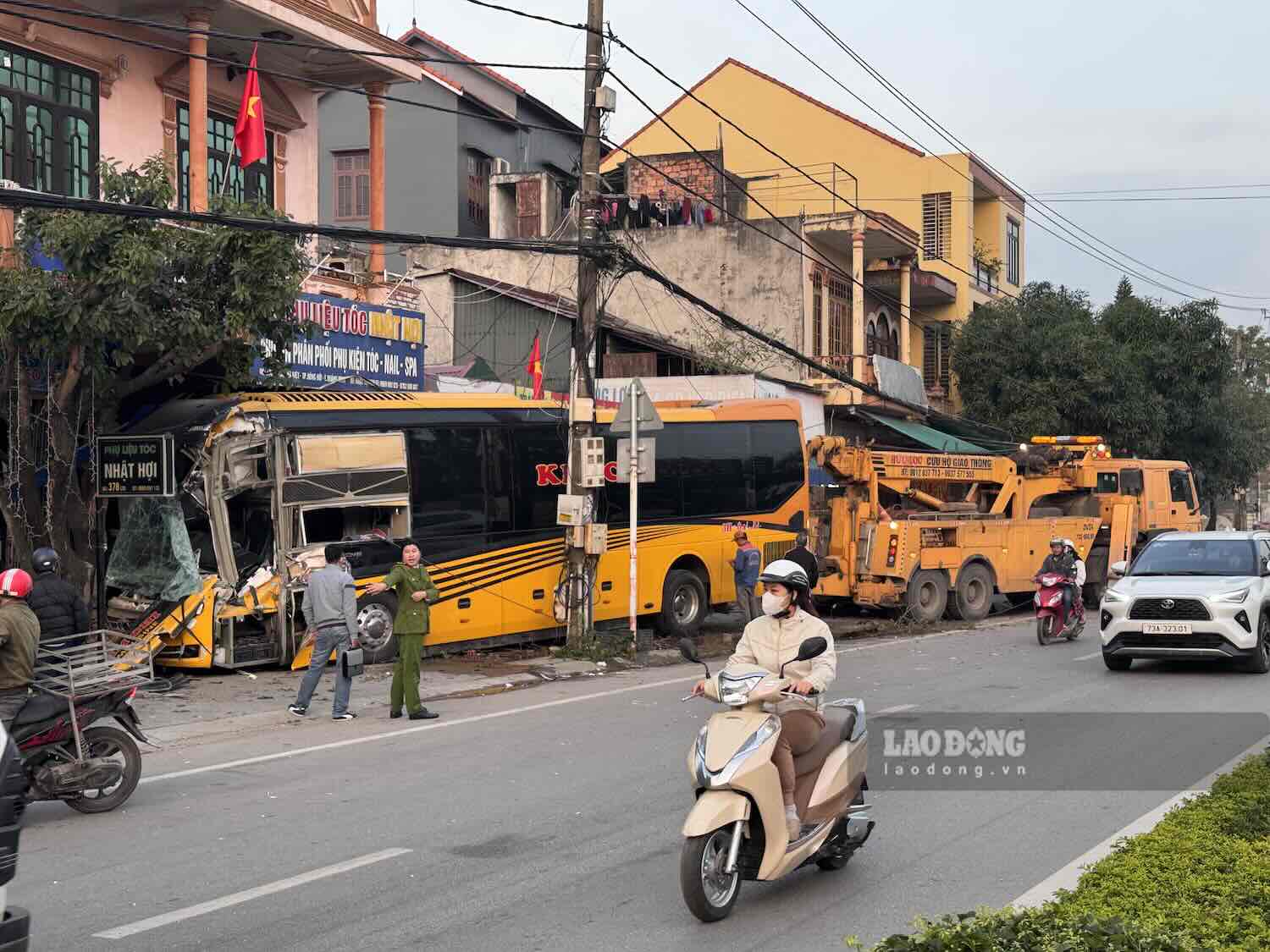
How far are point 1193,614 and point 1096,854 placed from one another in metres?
8.25

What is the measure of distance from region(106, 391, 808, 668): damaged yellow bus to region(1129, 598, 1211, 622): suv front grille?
6979 mm

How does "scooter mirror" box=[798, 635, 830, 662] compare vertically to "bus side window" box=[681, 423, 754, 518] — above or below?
below

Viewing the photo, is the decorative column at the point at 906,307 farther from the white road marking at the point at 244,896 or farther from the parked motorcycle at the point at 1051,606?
the white road marking at the point at 244,896

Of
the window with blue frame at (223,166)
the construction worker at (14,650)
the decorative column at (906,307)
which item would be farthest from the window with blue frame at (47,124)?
the decorative column at (906,307)

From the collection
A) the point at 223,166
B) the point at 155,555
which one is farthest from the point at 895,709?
the point at 223,166

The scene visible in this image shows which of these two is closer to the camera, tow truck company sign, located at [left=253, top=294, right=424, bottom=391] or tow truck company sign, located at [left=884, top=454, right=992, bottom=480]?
tow truck company sign, located at [left=253, top=294, right=424, bottom=391]

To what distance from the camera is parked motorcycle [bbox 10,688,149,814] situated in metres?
8.64

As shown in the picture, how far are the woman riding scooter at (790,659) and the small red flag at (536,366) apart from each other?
17931 mm

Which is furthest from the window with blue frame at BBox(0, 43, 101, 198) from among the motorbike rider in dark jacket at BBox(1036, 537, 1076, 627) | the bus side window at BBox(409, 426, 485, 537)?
the motorbike rider in dark jacket at BBox(1036, 537, 1076, 627)

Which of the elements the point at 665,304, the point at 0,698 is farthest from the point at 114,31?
the point at 665,304

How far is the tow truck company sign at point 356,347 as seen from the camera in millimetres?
20094

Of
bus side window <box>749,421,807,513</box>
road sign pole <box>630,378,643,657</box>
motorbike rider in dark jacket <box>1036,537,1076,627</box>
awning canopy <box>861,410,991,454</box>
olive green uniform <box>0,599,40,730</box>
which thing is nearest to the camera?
olive green uniform <box>0,599,40,730</box>

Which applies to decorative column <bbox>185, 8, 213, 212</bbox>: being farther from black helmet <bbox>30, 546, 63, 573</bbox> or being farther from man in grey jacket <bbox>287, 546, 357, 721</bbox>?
black helmet <bbox>30, 546, 63, 573</bbox>

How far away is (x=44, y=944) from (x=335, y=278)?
1702cm
